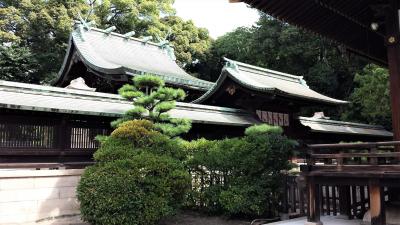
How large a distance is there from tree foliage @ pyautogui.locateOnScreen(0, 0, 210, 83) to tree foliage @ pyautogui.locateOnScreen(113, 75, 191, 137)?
16.6m

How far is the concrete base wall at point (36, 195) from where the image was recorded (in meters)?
9.51

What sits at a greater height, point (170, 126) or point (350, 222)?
point (170, 126)

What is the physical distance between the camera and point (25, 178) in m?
9.89

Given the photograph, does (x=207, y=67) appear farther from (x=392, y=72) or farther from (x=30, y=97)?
(x=392, y=72)

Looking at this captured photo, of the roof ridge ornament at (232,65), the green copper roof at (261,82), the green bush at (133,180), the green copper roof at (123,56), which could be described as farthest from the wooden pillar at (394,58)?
the roof ridge ornament at (232,65)

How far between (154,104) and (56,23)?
72.3 ft

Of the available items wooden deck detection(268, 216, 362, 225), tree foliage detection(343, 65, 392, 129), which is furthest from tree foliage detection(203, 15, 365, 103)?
wooden deck detection(268, 216, 362, 225)

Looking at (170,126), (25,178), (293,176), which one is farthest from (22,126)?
(293,176)

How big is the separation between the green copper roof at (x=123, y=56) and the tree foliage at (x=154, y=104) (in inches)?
140

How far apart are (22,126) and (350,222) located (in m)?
8.72

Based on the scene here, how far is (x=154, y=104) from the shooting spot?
12.0 metres

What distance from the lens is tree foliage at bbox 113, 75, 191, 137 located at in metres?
11.4

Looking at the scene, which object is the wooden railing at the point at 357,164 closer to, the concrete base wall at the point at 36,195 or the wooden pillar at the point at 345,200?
the wooden pillar at the point at 345,200

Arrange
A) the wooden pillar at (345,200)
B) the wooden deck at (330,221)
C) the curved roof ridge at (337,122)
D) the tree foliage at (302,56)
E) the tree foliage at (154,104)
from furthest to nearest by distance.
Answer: the tree foliage at (302,56) < the curved roof ridge at (337,122) < the tree foliage at (154,104) < the wooden pillar at (345,200) < the wooden deck at (330,221)
